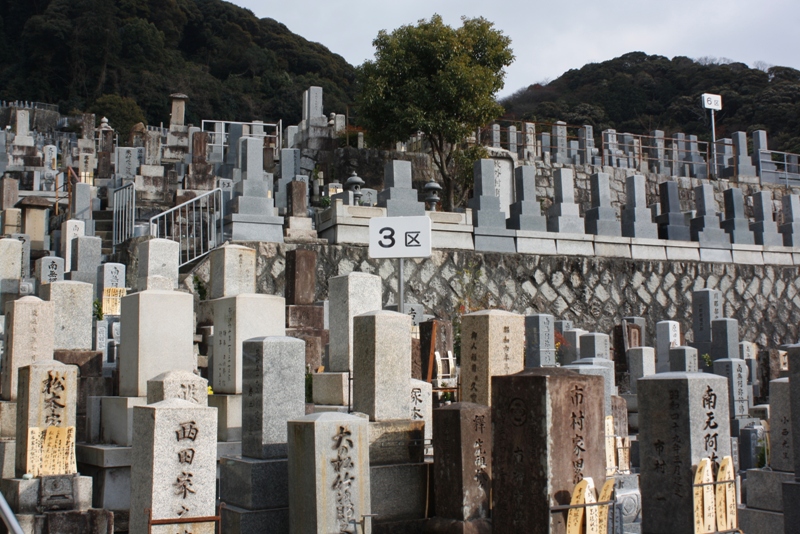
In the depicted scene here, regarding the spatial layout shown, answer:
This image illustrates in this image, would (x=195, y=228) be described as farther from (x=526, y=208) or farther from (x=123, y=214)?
(x=526, y=208)

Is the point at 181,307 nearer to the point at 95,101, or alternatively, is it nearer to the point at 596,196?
the point at 596,196

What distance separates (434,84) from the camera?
19.2 meters

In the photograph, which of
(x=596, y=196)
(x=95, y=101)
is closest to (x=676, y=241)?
(x=596, y=196)

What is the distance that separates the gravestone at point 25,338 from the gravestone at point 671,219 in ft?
42.4

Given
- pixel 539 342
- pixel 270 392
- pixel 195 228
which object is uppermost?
pixel 195 228

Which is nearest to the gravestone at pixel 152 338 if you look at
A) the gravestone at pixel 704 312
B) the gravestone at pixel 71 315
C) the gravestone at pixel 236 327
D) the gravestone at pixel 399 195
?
the gravestone at pixel 236 327

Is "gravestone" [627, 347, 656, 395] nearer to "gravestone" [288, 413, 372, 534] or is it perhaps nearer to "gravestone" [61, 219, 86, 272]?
"gravestone" [288, 413, 372, 534]

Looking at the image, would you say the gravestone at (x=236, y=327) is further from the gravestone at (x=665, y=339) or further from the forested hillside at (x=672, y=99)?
the forested hillside at (x=672, y=99)

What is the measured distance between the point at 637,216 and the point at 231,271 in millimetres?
10050

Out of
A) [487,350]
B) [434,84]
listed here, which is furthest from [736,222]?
[487,350]

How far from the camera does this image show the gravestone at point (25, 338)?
909 centimetres

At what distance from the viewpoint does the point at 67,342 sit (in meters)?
10.0

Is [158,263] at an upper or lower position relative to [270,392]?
upper

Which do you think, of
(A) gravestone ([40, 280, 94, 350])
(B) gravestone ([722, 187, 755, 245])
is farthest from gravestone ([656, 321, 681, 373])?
(A) gravestone ([40, 280, 94, 350])
